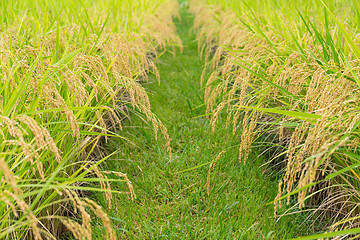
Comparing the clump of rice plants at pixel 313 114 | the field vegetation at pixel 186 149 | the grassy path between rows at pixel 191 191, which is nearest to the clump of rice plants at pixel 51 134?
the field vegetation at pixel 186 149

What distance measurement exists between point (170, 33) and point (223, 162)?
3.16 metres

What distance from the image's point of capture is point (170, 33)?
16.3 feet

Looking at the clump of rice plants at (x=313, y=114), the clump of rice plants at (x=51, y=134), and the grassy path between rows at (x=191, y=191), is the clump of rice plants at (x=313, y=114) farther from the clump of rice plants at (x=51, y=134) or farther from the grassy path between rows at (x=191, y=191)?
the clump of rice plants at (x=51, y=134)

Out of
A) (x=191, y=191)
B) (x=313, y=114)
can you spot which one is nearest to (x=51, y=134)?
(x=191, y=191)

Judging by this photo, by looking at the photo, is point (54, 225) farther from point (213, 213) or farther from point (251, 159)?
point (251, 159)

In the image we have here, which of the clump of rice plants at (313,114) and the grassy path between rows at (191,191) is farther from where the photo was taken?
the grassy path between rows at (191,191)

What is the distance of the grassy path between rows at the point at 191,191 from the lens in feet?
5.85

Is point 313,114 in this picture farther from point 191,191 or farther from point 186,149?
point 186,149

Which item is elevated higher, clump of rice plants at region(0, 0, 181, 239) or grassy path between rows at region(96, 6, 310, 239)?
clump of rice plants at region(0, 0, 181, 239)

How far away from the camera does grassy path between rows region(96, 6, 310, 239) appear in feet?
5.85

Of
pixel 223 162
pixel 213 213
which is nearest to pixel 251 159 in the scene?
pixel 223 162

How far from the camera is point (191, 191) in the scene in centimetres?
217

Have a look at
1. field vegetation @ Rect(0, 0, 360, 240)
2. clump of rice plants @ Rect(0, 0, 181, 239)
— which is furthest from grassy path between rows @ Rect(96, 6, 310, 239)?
clump of rice plants @ Rect(0, 0, 181, 239)

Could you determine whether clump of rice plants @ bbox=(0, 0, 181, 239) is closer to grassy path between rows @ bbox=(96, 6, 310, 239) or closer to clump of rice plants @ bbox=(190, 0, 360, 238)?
grassy path between rows @ bbox=(96, 6, 310, 239)
